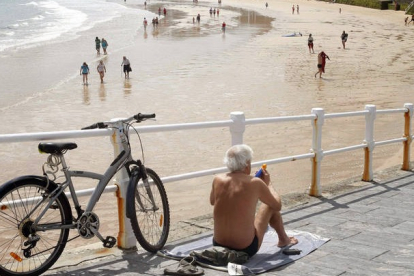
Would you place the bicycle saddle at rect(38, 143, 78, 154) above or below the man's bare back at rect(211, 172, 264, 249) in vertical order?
above

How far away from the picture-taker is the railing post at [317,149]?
7.89m

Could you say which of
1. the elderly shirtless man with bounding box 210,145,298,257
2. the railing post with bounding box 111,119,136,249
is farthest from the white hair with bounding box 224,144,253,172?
the railing post with bounding box 111,119,136,249

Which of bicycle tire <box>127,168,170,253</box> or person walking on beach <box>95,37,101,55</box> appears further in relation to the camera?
person walking on beach <box>95,37,101,55</box>

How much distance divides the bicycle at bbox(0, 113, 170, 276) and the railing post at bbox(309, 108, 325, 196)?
Result: 8.78 feet

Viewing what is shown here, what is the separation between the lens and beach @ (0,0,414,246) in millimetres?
15195

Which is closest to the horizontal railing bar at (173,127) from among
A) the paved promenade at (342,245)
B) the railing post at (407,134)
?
the paved promenade at (342,245)

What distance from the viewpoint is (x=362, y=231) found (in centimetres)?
638

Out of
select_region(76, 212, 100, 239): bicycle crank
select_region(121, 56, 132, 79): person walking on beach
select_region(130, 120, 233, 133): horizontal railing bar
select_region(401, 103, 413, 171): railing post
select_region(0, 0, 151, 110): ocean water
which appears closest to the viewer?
select_region(76, 212, 100, 239): bicycle crank

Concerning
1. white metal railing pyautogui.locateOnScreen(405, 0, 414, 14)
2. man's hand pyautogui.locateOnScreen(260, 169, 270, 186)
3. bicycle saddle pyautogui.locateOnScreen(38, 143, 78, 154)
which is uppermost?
white metal railing pyautogui.locateOnScreen(405, 0, 414, 14)

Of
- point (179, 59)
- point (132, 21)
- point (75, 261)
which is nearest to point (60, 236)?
point (75, 261)

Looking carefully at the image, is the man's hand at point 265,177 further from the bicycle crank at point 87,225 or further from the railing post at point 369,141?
the railing post at point 369,141

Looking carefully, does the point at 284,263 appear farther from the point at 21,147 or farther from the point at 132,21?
the point at 132,21

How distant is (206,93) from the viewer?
27.2 meters

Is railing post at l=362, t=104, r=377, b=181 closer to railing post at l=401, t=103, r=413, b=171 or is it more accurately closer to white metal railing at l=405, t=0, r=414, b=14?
railing post at l=401, t=103, r=413, b=171
